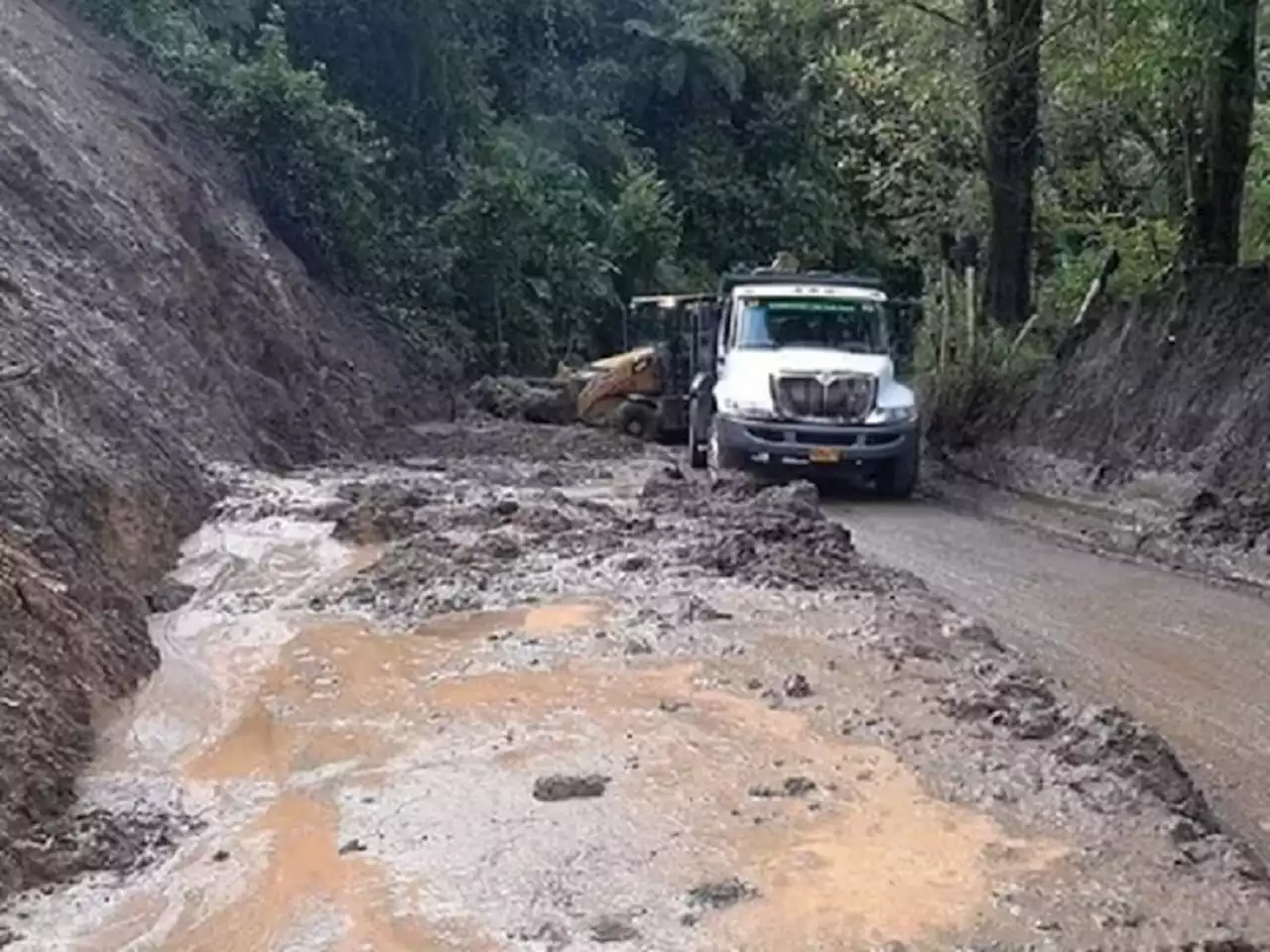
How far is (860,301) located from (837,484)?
2.35m

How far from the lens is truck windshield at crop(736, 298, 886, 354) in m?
21.7

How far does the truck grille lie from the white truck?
12 mm

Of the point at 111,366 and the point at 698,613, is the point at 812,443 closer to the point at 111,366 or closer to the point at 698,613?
the point at 111,366

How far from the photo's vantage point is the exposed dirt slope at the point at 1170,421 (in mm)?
15945

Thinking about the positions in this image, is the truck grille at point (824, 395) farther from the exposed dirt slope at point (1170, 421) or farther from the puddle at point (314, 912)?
the puddle at point (314, 912)

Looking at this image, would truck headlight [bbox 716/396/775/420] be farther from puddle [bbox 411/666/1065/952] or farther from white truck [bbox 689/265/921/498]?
puddle [bbox 411/666/1065/952]

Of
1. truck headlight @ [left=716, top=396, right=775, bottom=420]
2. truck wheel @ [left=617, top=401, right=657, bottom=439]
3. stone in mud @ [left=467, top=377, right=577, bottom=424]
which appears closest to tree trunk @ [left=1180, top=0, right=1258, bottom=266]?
truck headlight @ [left=716, top=396, right=775, bottom=420]

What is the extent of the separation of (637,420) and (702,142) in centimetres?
1611

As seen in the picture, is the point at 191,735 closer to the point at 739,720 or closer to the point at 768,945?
the point at 739,720

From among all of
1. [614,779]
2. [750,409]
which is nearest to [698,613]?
[614,779]

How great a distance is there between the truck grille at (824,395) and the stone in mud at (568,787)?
1260 centimetres

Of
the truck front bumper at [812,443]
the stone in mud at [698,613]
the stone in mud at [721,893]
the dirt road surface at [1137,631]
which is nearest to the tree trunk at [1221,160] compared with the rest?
the truck front bumper at [812,443]

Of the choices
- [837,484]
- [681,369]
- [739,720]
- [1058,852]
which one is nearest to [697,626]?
[739,720]

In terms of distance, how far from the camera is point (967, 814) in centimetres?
765
